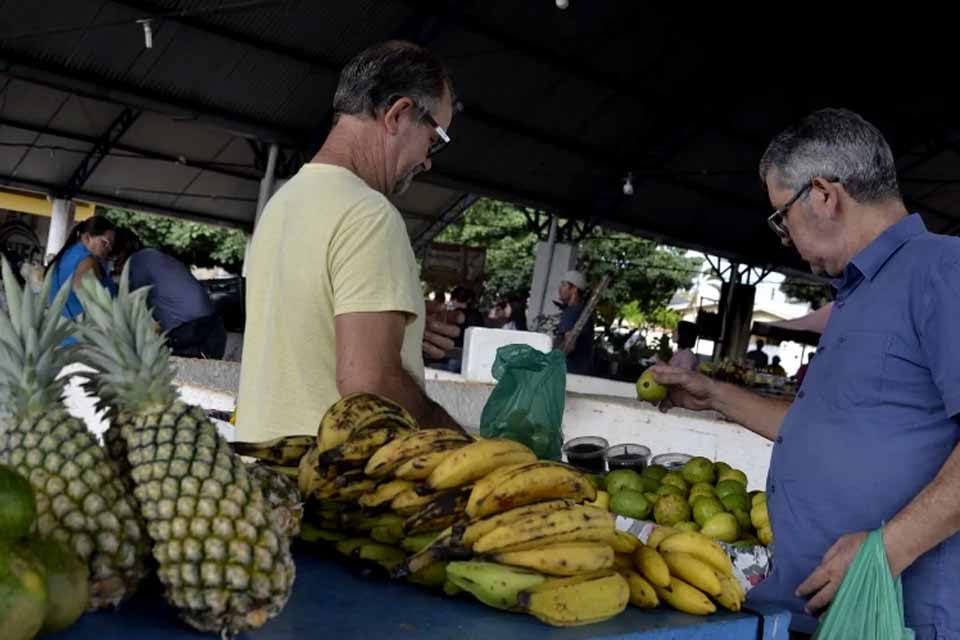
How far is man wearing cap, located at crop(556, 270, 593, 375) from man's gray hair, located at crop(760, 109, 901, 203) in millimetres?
6814

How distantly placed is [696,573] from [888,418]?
0.83 m

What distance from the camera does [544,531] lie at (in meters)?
1.35

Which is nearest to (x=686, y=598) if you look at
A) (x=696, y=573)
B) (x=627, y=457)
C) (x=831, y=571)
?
(x=696, y=573)

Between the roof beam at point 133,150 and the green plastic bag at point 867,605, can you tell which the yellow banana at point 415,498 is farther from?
the roof beam at point 133,150

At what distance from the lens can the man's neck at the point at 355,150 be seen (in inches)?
91.4

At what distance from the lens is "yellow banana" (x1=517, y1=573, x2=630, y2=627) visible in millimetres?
1316

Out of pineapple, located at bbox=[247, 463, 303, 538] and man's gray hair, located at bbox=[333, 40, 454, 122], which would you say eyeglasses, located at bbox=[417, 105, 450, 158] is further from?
pineapple, located at bbox=[247, 463, 303, 538]

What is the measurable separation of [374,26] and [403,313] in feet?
37.2

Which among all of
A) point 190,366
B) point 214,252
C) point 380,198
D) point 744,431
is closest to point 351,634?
point 380,198

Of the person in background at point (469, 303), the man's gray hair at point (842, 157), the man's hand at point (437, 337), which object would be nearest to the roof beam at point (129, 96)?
the person in background at point (469, 303)

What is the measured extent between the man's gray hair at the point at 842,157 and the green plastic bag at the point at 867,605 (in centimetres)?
88

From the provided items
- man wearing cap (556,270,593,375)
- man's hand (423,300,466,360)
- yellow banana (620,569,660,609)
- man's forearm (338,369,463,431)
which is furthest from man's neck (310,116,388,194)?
man wearing cap (556,270,593,375)

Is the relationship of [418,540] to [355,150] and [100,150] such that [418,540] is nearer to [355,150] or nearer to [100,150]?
[355,150]

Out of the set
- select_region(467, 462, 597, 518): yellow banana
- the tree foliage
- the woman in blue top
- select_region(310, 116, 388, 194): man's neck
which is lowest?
select_region(467, 462, 597, 518): yellow banana
